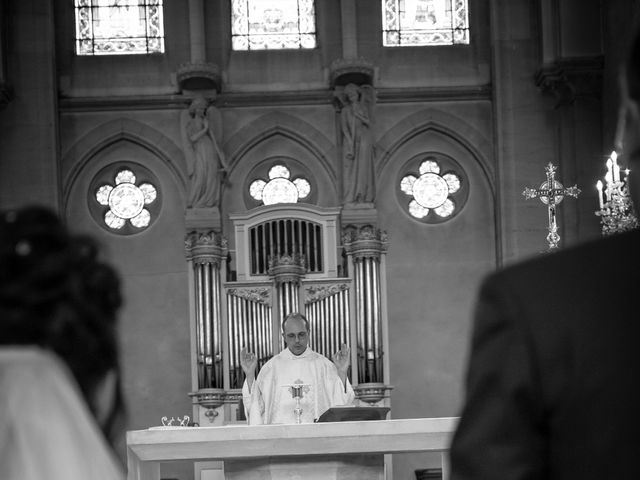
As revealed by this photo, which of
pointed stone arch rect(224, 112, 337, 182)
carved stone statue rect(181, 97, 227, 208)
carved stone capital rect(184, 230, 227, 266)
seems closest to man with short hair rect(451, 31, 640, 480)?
carved stone capital rect(184, 230, 227, 266)

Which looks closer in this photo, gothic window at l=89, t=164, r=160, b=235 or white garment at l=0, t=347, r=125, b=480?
white garment at l=0, t=347, r=125, b=480

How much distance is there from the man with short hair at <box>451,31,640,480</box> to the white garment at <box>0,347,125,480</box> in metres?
0.78

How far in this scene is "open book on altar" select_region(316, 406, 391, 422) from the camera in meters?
9.28

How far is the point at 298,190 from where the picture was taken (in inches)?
733

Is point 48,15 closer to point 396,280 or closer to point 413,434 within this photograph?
point 396,280

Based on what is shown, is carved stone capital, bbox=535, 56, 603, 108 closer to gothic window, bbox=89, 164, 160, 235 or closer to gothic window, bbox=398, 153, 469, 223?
gothic window, bbox=398, 153, 469, 223

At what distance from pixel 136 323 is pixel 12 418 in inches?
627

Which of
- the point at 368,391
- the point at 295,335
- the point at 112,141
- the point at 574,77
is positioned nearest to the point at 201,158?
the point at 112,141

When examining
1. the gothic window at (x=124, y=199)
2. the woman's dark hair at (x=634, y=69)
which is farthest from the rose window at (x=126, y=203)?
the woman's dark hair at (x=634, y=69)

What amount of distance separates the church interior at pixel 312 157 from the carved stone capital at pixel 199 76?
0.03m

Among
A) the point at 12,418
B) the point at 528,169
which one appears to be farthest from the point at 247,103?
the point at 12,418

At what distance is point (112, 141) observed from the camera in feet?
61.2

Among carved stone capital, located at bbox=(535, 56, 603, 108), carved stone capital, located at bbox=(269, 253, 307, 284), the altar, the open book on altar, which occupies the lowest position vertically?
the altar

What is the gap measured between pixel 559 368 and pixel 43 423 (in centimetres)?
97
